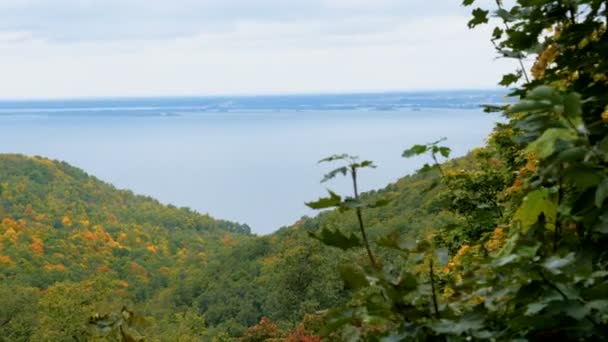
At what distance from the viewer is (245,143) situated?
419ft

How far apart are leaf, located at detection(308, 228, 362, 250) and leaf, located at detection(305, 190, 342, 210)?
1.3 inches

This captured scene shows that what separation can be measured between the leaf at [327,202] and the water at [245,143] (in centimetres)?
3375

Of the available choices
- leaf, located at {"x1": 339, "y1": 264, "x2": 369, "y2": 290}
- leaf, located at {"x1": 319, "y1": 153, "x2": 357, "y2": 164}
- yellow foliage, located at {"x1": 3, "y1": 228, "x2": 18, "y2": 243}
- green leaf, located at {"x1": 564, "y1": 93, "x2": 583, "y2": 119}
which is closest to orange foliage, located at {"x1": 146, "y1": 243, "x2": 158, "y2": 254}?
yellow foliage, located at {"x1": 3, "y1": 228, "x2": 18, "y2": 243}

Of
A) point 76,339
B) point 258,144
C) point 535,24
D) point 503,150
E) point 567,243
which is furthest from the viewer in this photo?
point 258,144

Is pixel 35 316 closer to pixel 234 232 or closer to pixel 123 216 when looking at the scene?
pixel 123 216

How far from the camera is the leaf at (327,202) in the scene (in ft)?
2.69

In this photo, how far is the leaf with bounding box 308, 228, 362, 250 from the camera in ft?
2.65

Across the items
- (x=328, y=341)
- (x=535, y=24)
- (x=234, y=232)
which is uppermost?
(x=535, y=24)

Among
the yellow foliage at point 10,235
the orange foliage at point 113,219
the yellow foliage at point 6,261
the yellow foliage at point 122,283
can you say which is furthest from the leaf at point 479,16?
the orange foliage at point 113,219

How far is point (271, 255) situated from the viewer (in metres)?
38.9

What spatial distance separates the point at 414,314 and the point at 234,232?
65087mm

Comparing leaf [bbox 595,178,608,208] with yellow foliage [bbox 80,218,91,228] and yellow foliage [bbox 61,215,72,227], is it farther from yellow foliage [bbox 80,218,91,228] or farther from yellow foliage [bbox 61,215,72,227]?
yellow foliage [bbox 80,218,91,228]

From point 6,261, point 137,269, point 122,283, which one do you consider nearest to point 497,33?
point 122,283

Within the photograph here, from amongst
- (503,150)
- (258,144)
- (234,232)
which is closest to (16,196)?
(234,232)
